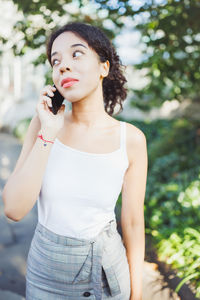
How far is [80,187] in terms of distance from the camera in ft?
4.10

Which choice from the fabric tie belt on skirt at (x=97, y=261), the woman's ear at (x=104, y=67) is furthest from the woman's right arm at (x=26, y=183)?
the woman's ear at (x=104, y=67)

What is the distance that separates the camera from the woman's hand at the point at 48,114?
119 centimetres

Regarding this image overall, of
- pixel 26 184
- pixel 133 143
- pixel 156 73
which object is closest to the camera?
pixel 26 184

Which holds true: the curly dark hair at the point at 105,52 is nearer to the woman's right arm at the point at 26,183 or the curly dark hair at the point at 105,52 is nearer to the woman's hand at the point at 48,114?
the woman's hand at the point at 48,114

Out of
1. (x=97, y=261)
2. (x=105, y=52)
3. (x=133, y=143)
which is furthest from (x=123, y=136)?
(x=97, y=261)

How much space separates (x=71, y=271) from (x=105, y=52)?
109 centimetres

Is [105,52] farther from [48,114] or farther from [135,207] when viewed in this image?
[135,207]

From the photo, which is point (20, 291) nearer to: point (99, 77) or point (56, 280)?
point (56, 280)

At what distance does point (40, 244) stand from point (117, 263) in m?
0.39

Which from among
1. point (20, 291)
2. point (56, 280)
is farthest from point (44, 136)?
point (20, 291)

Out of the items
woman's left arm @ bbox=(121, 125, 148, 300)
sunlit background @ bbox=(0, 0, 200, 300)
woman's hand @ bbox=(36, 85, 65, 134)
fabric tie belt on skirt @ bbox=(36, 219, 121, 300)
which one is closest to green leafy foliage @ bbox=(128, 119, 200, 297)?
sunlit background @ bbox=(0, 0, 200, 300)

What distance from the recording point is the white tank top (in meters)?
1.25

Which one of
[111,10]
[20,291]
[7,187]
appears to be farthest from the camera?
[111,10]

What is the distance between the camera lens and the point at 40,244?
1.29 meters
